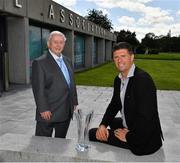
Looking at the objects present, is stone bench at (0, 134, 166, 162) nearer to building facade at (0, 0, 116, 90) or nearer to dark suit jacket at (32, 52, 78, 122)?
dark suit jacket at (32, 52, 78, 122)

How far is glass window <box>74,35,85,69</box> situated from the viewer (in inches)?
976

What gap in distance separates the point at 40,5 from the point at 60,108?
11666 mm

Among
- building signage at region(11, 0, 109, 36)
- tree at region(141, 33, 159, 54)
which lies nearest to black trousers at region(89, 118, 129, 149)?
building signage at region(11, 0, 109, 36)

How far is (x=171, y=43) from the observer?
3900 inches

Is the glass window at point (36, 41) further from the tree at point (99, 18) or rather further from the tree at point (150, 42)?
the tree at point (150, 42)

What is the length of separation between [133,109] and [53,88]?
110 centimetres

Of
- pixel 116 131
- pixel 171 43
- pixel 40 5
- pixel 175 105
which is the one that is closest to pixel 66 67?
pixel 116 131

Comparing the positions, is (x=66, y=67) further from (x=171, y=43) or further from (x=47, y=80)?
(x=171, y=43)

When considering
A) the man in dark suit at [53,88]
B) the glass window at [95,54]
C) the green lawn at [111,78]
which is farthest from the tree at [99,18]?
the man in dark suit at [53,88]

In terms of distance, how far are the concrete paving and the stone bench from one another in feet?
0.31

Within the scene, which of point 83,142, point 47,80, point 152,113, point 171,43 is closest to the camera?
point 152,113

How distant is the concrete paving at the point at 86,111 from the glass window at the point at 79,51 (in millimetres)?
12311

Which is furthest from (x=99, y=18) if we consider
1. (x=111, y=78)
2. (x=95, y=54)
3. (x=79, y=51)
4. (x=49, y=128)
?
(x=49, y=128)

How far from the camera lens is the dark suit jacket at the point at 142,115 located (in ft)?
9.55
